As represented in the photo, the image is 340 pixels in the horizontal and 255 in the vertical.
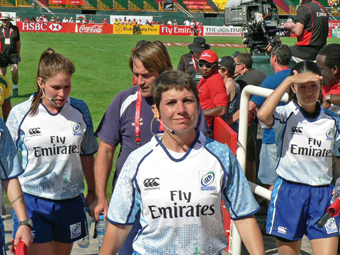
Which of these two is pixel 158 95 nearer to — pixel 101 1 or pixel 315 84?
pixel 315 84

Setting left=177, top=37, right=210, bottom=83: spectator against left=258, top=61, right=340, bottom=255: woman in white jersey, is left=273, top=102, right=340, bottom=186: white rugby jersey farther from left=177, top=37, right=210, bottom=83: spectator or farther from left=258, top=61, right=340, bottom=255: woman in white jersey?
left=177, top=37, right=210, bottom=83: spectator

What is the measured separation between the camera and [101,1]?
5206cm

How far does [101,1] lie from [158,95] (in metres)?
52.8

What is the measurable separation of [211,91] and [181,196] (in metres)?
3.71

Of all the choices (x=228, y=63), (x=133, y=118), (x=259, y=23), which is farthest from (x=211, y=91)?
(x=133, y=118)

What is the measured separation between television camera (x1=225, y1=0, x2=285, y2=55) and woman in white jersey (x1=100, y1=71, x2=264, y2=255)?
18.8 feet

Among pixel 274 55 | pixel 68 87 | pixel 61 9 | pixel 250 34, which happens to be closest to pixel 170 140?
pixel 68 87

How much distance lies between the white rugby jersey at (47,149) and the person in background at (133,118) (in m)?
0.37

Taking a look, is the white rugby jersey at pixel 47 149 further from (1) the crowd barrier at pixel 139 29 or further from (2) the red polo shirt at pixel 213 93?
(1) the crowd barrier at pixel 139 29

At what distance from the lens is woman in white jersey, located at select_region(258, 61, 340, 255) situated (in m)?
3.36

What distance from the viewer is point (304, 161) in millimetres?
3434

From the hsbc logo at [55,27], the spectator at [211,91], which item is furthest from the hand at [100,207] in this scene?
the hsbc logo at [55,27]

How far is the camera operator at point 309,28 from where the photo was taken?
22.7ft

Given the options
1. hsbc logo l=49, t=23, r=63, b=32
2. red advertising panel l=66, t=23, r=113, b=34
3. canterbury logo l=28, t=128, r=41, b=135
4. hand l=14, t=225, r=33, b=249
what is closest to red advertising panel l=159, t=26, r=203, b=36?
red advertising panel l=66, t=23, r=113, b=34
